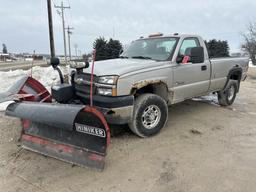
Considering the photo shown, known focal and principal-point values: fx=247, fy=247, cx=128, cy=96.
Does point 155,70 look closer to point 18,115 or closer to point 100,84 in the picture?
point 100,84

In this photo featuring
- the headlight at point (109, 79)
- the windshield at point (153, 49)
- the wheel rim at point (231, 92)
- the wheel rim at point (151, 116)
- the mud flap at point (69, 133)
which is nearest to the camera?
the mud flap at point (69, 133)

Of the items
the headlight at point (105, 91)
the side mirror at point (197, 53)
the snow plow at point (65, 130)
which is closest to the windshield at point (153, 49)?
the side mirror at point (197, 53)

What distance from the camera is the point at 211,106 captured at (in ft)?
22.7

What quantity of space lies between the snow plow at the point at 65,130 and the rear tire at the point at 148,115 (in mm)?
1073

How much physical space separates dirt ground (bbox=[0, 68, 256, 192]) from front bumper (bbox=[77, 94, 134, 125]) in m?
0.53

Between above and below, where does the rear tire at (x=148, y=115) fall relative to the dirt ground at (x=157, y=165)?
above

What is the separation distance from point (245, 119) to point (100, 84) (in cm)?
378

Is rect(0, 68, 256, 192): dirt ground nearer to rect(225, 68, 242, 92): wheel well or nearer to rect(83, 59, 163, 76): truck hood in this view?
rect(83, 59, 163, 76): truck hood

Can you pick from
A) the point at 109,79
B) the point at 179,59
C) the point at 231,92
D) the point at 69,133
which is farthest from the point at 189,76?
the point at 69,133

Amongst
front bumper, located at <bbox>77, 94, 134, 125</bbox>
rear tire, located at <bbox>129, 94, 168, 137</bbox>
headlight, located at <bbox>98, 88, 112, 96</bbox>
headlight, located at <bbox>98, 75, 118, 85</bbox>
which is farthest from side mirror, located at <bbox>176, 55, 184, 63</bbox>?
headlight, located at <bbox>98, 88, 112, 96</bbox>

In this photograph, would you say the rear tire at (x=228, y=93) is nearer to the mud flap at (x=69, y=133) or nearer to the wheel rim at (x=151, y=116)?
the wheel rim at (x=151, y=116)

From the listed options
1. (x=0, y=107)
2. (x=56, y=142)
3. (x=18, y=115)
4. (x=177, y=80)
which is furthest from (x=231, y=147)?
(x=0, y=107)

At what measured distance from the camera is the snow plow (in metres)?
3.02

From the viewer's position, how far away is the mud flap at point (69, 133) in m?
2.99
